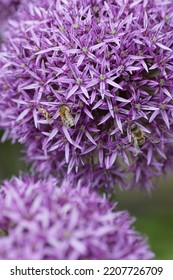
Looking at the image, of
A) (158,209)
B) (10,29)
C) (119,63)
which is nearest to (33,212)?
(119,63)

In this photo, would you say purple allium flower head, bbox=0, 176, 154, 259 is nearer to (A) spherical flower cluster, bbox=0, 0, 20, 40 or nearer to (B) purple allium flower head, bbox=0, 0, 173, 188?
(B) purple allium flower head, bbox=0, 0, 173, 188

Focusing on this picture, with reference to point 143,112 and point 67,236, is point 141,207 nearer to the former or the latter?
point 143,112

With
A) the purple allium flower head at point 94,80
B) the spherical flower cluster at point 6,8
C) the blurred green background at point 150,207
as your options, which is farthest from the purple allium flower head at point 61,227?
the spherical flower cluster at point 6,8

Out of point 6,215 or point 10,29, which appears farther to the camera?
point 10,29

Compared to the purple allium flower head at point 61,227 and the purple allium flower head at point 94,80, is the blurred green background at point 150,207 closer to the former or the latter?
the purple allium flower head at point 94,80

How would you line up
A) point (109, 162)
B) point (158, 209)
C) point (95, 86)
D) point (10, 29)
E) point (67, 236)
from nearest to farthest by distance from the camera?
point (67, 236) < point (95, 86) < point (109, 162) < point (10, 29) < point (158, 209)
